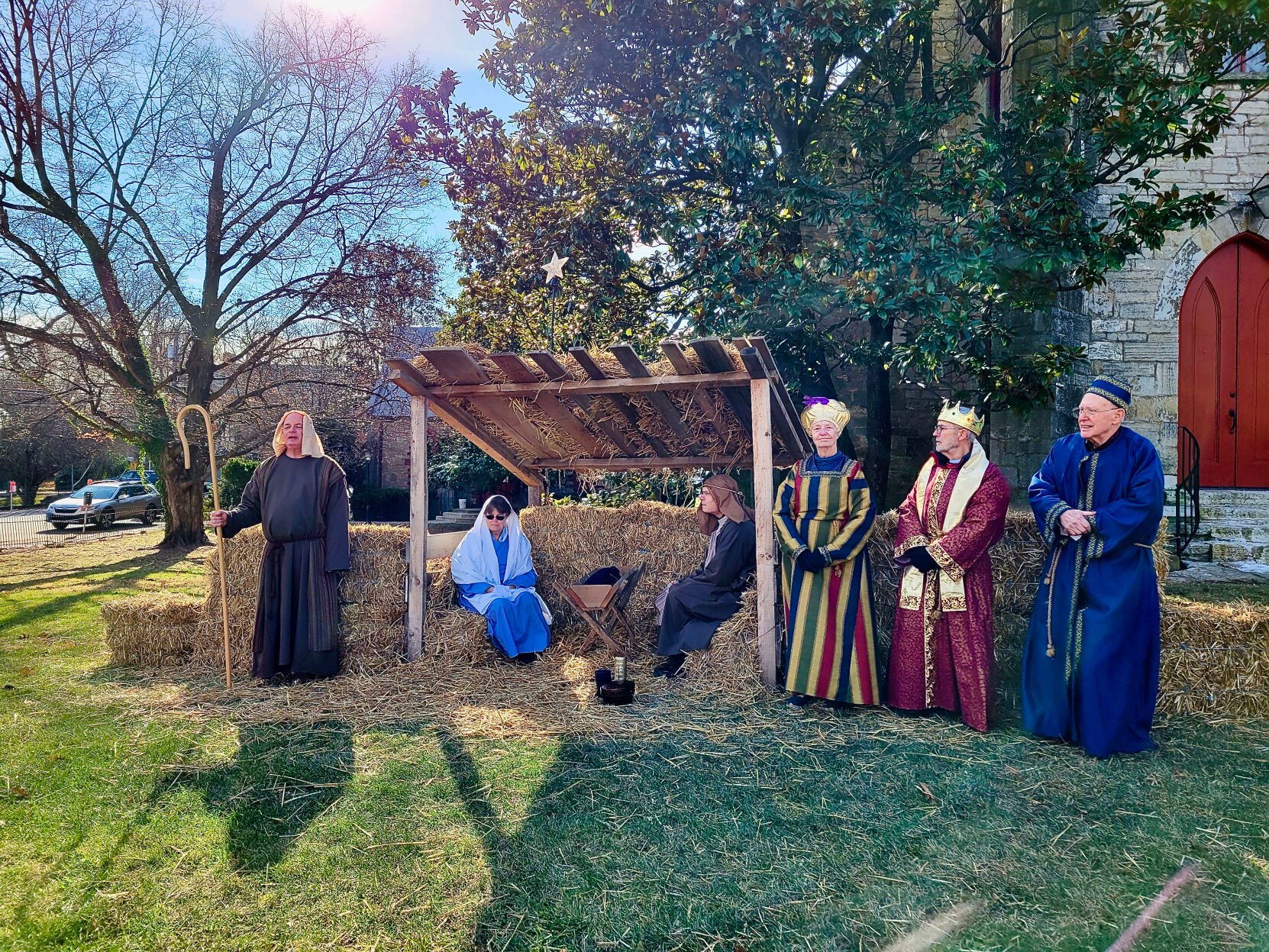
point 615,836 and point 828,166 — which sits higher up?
point 828,166

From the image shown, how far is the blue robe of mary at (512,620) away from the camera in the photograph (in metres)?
6.66

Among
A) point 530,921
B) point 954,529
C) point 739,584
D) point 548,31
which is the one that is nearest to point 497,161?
point 548,31

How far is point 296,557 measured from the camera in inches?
245

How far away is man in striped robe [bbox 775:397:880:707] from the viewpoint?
5320mm

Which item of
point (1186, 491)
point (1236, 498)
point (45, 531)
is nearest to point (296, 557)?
point (1186, 491)

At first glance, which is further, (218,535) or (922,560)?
(218,535)

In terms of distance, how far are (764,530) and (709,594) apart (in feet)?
2.68

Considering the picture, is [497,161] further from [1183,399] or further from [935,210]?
[1183,399]

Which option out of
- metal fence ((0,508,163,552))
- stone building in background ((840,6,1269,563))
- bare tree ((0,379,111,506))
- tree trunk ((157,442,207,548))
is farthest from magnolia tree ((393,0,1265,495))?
bare tree ((0,379,111,506))

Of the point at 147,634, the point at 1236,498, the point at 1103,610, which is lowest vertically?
the point at 147,634

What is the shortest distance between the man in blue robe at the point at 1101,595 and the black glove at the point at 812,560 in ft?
4.22

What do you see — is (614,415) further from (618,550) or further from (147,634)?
(147,634)

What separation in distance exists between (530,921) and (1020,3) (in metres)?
11.8

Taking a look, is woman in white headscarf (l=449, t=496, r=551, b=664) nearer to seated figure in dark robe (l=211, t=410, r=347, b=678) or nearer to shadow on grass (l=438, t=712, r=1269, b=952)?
seated figure in dark robe (l=211, t=410, r=347, b=678)
